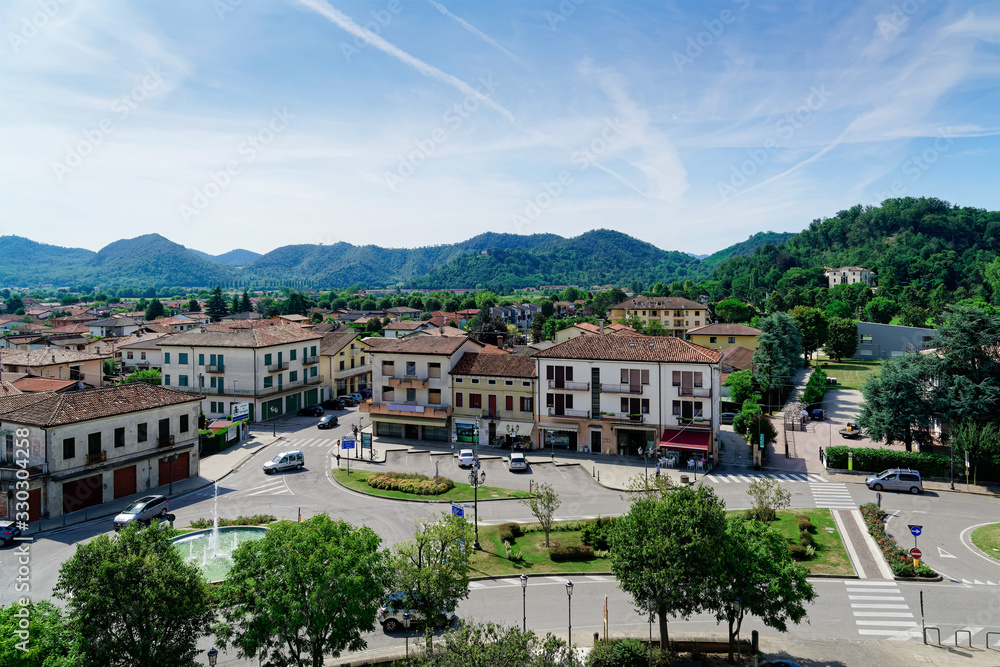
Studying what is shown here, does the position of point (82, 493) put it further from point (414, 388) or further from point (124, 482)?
point (414, 388)

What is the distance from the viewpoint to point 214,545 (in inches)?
1093

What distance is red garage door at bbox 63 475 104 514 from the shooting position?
107ft

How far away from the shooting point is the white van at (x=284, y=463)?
42188mm

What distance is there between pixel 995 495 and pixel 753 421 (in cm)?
1550

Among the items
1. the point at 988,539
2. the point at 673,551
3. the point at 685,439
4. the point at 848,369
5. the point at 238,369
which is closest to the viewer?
the point at 673,551

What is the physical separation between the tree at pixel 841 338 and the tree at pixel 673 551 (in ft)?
272

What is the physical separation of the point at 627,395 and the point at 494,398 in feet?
36.6

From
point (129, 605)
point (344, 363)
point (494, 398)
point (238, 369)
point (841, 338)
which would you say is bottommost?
point (494, 398)

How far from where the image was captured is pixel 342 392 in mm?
72125

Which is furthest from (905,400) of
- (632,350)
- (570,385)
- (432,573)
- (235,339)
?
(235,339)

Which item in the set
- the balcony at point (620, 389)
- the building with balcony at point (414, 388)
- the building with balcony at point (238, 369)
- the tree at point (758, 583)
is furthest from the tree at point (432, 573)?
the building with balcony at point (238, 369)

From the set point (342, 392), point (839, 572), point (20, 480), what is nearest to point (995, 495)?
point (839, 572)

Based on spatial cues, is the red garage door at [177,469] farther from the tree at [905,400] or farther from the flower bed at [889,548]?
the tree at [905,400]

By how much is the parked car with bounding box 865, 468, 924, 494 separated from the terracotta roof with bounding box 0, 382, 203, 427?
45817mm
